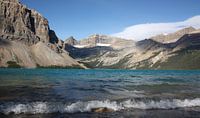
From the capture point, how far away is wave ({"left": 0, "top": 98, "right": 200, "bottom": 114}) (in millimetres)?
24809

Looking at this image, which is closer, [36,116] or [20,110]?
[36,116]

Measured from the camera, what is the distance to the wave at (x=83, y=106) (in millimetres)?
24809

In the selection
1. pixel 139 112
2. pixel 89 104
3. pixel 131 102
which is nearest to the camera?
pixel 139 112

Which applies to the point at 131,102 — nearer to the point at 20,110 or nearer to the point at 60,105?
the point at 60,105

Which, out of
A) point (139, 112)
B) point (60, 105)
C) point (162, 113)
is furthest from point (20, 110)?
point (162, 113)

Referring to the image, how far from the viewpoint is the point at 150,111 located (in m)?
26.8

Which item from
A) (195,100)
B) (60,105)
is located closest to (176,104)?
(195,100)

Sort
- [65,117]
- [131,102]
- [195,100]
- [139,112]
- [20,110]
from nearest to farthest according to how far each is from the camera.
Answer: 1. [65,117]
2. [20,110]
3. [139,112]
4. [131,102]
5. [195,100]

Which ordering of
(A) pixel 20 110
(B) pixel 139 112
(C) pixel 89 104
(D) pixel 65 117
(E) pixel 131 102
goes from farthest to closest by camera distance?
(E) pixel 131 102, (C) pixel 89 104, (B) pixel 139 112, (A) pixel 20 110, (D) pixel 65 117

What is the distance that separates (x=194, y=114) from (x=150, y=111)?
13.3 ft

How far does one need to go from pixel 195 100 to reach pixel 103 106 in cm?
1198

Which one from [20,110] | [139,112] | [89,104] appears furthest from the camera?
[89,104]

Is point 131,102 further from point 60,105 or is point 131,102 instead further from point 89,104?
point 60,105

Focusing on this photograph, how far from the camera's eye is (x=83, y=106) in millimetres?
26922
